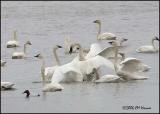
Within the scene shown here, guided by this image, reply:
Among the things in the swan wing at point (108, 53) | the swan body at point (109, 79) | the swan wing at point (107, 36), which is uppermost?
the swan wing at point (107, 36)

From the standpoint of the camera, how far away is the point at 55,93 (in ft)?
50.5

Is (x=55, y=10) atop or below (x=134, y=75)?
atop

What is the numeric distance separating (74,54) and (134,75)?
197 inches

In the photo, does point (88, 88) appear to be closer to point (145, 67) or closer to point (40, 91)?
point (40, 91)

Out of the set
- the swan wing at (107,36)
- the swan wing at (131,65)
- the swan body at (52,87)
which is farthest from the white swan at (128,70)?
the swan wing at (107,36)

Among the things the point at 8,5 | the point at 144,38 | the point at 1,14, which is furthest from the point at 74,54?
the point at 8,5

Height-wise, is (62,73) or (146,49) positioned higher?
(146,49)

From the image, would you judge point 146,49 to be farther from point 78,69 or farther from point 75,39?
point 78,69

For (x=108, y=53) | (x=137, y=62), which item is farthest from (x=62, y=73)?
(x=108, y=53)

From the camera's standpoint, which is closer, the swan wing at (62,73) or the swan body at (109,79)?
the swan body at (109,79)

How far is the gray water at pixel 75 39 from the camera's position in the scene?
14.3 meters

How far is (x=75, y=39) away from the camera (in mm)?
25484

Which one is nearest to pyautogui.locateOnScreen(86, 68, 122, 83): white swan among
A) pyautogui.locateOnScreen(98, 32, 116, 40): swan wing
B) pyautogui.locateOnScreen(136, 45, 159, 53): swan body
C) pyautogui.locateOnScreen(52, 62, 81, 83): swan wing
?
pyautogui.locateOnScreen(52, 62, 81, 83): swan wing

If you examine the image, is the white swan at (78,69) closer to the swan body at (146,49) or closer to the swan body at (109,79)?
the swan body at (109,79)
